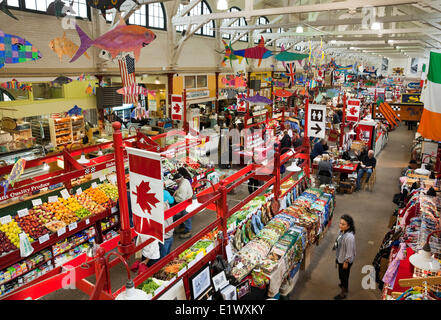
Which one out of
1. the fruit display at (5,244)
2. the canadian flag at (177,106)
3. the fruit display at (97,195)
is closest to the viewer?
the fruit display at (5,244)

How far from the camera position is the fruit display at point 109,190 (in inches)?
285

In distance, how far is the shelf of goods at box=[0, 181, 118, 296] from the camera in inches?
209

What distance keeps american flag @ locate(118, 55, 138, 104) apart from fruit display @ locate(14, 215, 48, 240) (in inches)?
109

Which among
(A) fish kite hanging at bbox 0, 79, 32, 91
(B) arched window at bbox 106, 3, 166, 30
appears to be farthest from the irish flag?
(B) arched window at bbox 106, 3, 166, 30

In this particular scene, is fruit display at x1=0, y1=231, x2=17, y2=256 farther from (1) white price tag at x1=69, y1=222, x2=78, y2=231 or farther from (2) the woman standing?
(2) the woman standing

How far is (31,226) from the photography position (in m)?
5.78

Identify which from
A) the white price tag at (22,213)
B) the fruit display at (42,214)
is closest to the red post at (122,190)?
the fruit display at (42,214)

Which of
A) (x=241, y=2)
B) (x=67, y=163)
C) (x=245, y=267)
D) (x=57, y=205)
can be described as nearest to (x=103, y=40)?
(x=67, y=163)

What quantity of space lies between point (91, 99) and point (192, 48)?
25.6 feet

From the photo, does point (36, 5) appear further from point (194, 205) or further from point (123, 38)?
point (194, 205)

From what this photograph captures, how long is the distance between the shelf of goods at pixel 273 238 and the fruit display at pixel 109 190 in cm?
288

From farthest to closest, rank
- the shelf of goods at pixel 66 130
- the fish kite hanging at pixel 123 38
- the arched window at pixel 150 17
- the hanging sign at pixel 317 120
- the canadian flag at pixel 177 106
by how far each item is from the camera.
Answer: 1. the arched window at pixel 150 17
2. the shelf of goods at pixel 66 130
3. the canadian flag at pixel 177 106
4. the hanging sign at pixel 317 120
5. the fish kite hanging at pixel 123 38

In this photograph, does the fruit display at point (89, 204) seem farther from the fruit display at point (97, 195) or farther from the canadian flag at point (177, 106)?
the canadian flag at point (177, 106)

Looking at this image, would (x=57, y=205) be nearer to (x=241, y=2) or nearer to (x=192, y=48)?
(x=192, y=48)
